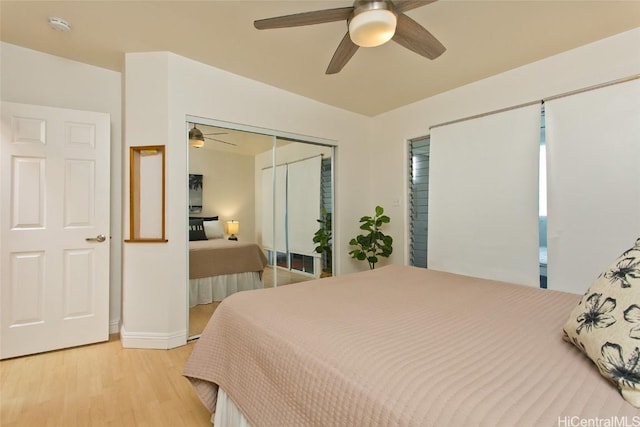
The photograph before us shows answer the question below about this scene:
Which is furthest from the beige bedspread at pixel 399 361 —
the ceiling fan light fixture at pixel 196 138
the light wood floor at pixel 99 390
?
the ceiling fan light fixture at pixel 196 138

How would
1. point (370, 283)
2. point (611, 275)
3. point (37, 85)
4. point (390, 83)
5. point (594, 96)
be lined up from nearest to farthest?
point (611, 275), point (370, 283), point (594, 96), point (37, 85), point (390, 83)

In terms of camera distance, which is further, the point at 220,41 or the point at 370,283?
the point at 220,41

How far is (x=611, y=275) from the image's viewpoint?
3.34 feet

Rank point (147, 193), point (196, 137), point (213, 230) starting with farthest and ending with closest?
point (213, 230), point (196, 137), point (147, 193)

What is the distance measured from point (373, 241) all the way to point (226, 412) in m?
2.62

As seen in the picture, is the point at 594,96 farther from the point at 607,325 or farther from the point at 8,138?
the point at 8,138

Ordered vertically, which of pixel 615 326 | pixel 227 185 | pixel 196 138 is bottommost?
pixel 615 326

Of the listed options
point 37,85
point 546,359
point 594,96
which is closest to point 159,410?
point 546,359

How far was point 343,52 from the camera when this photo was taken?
187cm

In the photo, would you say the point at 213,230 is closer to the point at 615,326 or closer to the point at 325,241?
the point at 325,241

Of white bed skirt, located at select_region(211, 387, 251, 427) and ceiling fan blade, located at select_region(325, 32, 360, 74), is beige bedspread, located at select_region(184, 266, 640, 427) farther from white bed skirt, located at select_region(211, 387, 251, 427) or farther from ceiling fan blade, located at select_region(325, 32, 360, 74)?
ceiling fan blade, located at select_region(325, 32, 360, 74)

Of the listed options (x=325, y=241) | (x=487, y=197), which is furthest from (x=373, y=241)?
(x=487, y=197)

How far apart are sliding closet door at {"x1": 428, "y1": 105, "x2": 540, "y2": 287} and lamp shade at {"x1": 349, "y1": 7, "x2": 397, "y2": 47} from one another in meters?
1.75

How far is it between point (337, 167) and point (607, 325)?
3.15 meters
